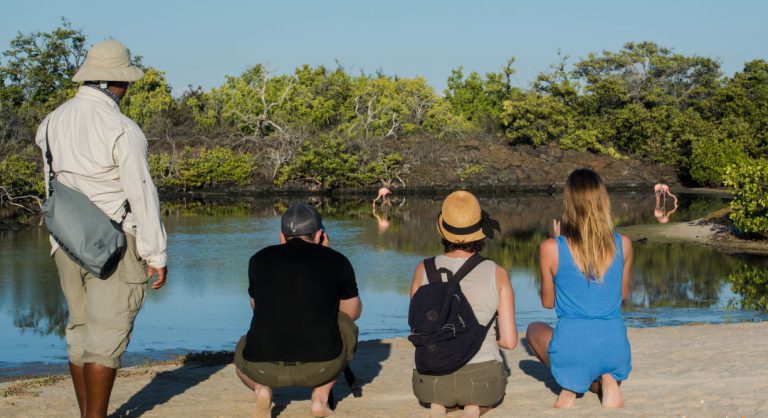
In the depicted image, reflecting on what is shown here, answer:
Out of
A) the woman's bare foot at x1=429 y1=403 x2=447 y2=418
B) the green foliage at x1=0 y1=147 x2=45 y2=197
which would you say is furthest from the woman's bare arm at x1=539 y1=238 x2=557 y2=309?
the green foliage at x1=0 y1=147 x2=45 y2=197

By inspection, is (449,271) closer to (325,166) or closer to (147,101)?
(325,166)

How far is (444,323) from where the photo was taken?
4695 millimetres

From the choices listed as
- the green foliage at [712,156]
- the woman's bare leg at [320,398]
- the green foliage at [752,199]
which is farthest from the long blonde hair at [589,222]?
the green foliage at [712,156]

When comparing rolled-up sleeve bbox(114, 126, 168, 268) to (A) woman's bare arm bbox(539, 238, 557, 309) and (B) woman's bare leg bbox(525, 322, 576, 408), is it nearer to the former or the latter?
(A) woman's bare arm bbox(539, 238, 557, 309)

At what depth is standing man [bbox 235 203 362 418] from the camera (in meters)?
4.74

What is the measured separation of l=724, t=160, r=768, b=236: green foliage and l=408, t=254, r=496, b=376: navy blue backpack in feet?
48.7

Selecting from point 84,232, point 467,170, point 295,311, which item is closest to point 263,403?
point 295,311

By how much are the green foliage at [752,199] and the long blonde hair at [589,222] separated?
46.5 ft

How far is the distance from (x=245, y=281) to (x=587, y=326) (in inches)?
399

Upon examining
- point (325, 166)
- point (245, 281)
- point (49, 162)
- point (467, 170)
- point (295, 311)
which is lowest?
point (245, 281)

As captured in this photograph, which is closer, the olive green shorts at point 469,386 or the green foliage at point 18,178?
the olive green shorts at point 469,386

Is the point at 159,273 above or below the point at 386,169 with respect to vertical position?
above

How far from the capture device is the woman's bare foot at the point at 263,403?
16.1 feet

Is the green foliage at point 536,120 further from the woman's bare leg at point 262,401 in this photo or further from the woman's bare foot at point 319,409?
the woman's bare leg at point 262,401
